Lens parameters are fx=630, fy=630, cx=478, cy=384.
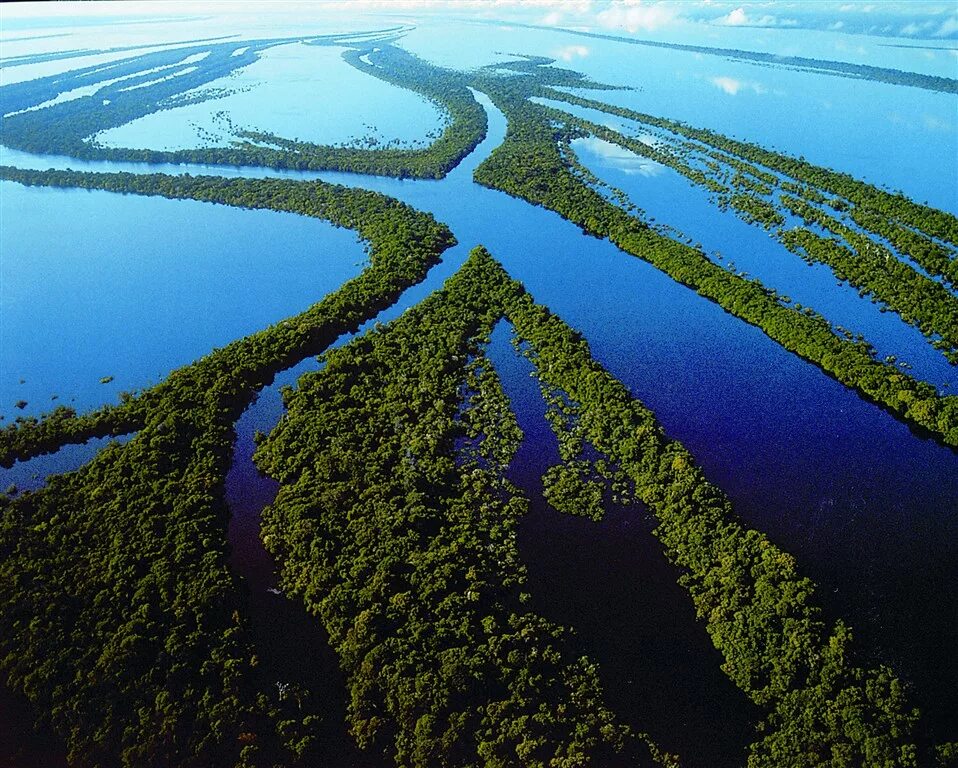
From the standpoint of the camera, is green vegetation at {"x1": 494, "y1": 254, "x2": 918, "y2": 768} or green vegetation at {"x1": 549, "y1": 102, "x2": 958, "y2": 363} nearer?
green vegetation at {"x1": 494, "y1": 254, "x2": 918, "y2": 768}

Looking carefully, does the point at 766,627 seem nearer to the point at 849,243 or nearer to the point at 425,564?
the point at 425,564

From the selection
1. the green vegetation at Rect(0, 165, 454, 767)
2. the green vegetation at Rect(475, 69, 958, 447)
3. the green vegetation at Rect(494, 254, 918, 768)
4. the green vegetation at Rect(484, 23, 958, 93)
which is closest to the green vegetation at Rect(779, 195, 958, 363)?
the green vegetation at Rect(475, 69, 958, 447)

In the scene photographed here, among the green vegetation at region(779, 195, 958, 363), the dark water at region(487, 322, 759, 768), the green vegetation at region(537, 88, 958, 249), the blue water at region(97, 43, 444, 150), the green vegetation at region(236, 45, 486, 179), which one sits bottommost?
the dark water at region(487, 322, 759, 768)

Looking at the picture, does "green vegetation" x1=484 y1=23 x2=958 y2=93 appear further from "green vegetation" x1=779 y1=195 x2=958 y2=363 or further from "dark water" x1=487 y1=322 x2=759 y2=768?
"dark water" x1=487 y1=322 x2=759 y2=768

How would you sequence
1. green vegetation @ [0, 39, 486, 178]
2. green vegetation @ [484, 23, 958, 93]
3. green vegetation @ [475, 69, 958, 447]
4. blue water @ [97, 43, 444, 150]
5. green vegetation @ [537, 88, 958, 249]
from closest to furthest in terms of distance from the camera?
green vegetation @ [475, 69, 958, 447] → green vegetation @ [537, 88, 958, 249] → green vegetation @ [0, 39, 486, 178] → blue water @ [97, 43, 444, 150] → green vegetation @ [484, 23, 958, 93]

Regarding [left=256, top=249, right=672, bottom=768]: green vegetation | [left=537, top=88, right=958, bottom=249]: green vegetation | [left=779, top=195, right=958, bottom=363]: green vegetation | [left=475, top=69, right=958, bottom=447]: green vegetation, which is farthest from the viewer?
[left=537, top=88, right=958, bottom=249]: green vegetation

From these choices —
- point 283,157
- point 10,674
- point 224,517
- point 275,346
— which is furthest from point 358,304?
point 283,157

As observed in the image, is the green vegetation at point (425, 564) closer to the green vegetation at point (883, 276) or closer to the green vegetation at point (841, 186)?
the green vegetation at point (883, 276)

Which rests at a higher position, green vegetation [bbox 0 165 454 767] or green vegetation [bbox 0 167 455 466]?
green vegetation [bbox 0 167 455 466]

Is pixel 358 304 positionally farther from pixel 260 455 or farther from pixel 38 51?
pixel 38 51
